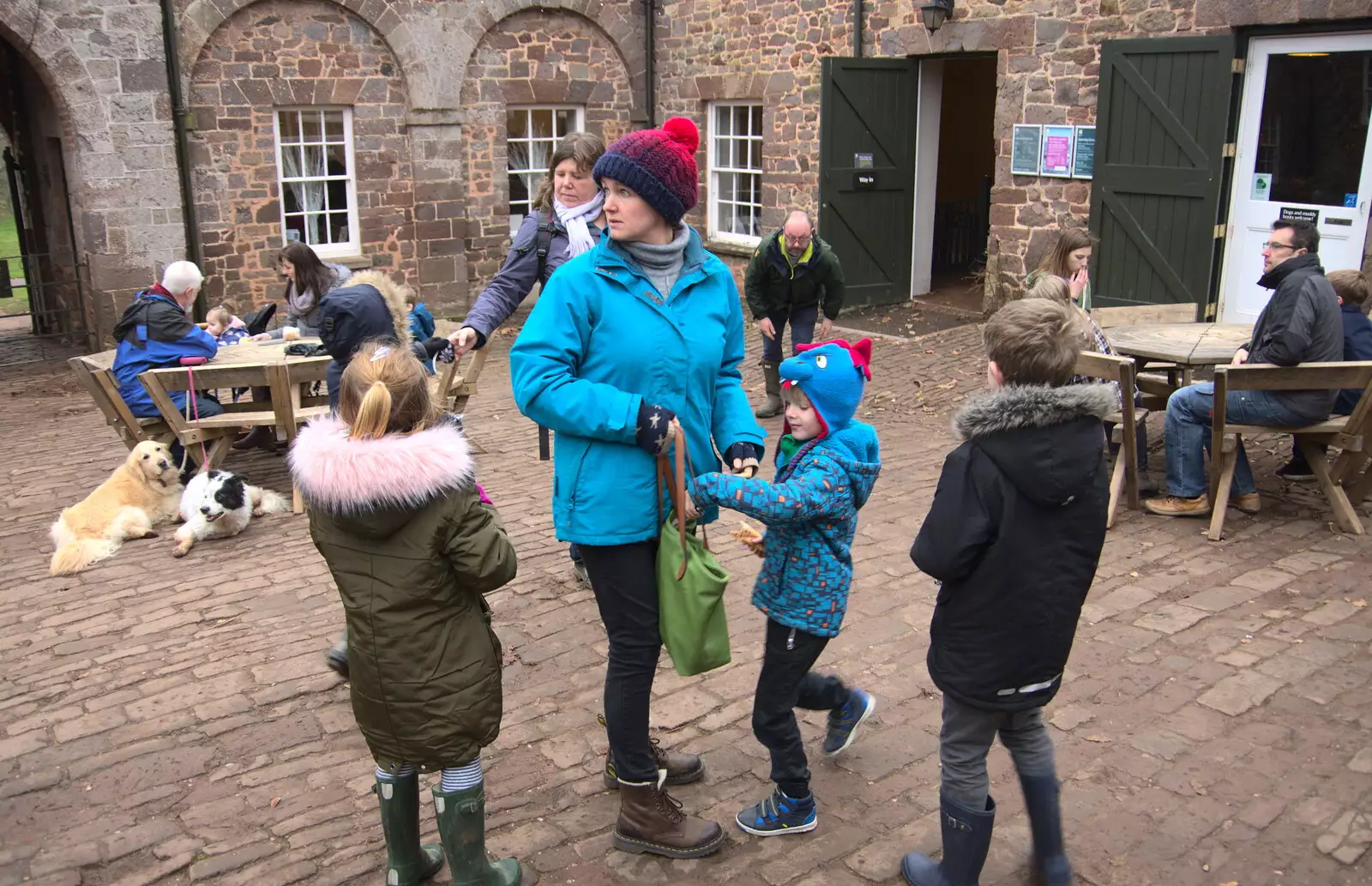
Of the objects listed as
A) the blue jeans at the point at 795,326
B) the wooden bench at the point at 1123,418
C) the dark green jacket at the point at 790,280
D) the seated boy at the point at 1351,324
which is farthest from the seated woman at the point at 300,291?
the seated boy at the point at 1351,324

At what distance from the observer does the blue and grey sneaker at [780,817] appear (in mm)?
3410

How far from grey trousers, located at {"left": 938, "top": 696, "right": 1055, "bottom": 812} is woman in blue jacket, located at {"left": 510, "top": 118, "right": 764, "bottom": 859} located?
744mm

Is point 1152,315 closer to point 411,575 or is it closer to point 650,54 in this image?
point 411,575

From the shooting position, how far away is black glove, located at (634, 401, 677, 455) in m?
3.01

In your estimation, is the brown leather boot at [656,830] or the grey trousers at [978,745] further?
the brown leather boot at [656,830]

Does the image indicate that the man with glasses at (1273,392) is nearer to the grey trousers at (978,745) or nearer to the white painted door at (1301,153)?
the white painted door at (1301,153)

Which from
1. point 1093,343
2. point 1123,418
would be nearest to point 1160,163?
point 1093,343

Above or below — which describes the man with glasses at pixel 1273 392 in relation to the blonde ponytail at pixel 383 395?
below

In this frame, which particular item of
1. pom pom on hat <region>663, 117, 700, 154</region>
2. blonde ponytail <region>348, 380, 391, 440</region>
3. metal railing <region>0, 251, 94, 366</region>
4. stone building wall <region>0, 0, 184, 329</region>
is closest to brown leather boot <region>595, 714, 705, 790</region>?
blonde ponytail <region>348, 380, 391, 440</region>

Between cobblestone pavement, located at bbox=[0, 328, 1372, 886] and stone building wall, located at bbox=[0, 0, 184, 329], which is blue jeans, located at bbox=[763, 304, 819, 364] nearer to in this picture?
cobblestone pavement, located at bbox=[0, 328, 1372, 886]

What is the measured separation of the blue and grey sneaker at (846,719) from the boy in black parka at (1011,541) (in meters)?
0.77

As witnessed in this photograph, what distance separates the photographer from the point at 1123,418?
6211mm

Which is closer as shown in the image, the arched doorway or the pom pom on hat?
the pom pom on hat

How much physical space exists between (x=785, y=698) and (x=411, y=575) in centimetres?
112
